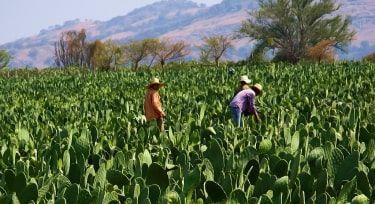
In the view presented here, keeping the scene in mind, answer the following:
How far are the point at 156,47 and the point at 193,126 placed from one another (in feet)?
203

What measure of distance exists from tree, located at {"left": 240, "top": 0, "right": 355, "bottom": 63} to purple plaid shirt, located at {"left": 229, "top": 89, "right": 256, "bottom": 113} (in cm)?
4718

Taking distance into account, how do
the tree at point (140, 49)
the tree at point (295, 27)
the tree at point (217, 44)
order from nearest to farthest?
the tree at point (295, 27)
the tree at point (217, 44)
the tree at point (140, 49)

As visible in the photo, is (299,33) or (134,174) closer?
(134,174)

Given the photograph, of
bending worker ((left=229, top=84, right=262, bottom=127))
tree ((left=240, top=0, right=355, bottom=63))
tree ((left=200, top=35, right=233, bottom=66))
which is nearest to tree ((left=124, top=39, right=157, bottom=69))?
tree ((left=200, top=35, right=233, bottom=66))

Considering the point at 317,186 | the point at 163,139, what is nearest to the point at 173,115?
the point at 163,139

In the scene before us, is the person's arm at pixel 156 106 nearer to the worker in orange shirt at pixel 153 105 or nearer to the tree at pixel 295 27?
the worker in orange shirt at pixel 153 105

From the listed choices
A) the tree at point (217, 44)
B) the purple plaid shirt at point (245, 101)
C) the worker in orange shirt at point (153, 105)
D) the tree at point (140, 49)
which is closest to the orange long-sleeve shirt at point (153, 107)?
the worker in orange shirt at point (153, 105)

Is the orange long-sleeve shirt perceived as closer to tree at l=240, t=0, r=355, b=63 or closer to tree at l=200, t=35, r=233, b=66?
tree at l=240, t=0, r=355, b=63

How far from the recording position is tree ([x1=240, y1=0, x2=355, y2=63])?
190 feet

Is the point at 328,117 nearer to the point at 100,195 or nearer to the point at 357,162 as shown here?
the point at 357,162

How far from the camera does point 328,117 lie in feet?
27.3

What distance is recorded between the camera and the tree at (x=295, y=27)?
57781 mm

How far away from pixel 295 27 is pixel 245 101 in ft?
168

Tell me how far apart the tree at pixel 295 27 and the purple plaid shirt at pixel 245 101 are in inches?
1857
